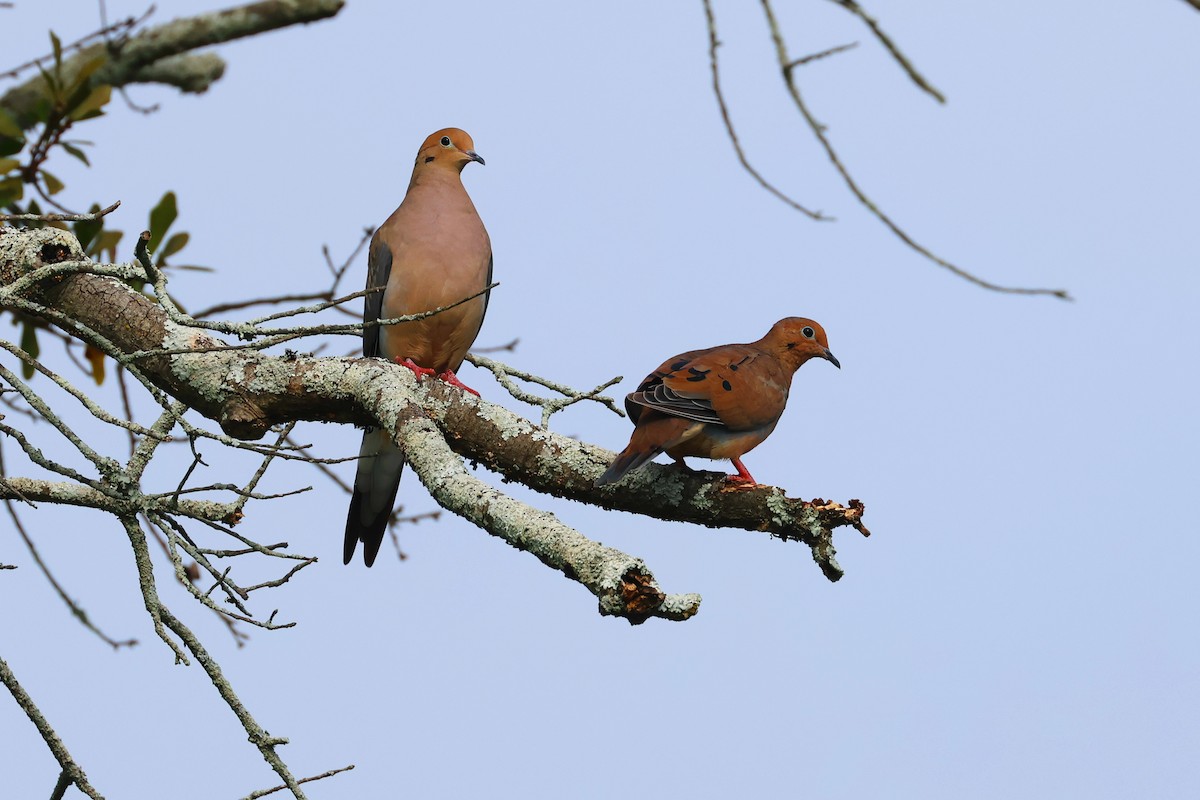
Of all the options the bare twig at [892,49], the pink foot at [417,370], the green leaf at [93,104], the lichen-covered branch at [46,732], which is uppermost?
the green leaf at [93,104]

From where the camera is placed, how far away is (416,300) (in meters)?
4.66

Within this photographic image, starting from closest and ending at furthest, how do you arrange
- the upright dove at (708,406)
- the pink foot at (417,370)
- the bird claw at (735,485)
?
the bird claw at (735,485) < the upright dove at (708,406) < the pink foot at (417,370)

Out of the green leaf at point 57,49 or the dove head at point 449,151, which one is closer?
the green leaf at point 57,49

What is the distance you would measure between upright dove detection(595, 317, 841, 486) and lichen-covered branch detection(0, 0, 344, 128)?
2043 mm

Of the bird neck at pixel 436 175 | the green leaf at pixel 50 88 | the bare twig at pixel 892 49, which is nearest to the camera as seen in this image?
the bare twig at pixel 892 49

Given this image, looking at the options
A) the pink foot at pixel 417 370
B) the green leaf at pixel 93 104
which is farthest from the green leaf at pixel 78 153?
the pink foot at pixel 417 370

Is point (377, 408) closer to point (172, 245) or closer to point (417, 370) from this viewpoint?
point (417, 370)

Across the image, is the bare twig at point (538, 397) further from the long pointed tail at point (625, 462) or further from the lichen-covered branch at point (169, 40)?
the lichen-covered branch at point (169, 40)

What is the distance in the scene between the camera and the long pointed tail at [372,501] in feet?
15.0

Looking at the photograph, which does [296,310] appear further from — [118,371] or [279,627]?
[118,371]

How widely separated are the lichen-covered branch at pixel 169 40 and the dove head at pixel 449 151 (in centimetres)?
62

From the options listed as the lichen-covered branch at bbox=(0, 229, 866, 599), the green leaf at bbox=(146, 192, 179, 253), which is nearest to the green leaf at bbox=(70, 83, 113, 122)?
the green leaf at bbox=(146, 192, 179, 253)

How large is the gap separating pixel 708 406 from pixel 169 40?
286cm

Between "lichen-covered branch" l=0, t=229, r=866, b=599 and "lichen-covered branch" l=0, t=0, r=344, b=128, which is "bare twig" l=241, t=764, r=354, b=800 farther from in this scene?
"lichen-covered branch" l=0, t=0, r=344, b=128
